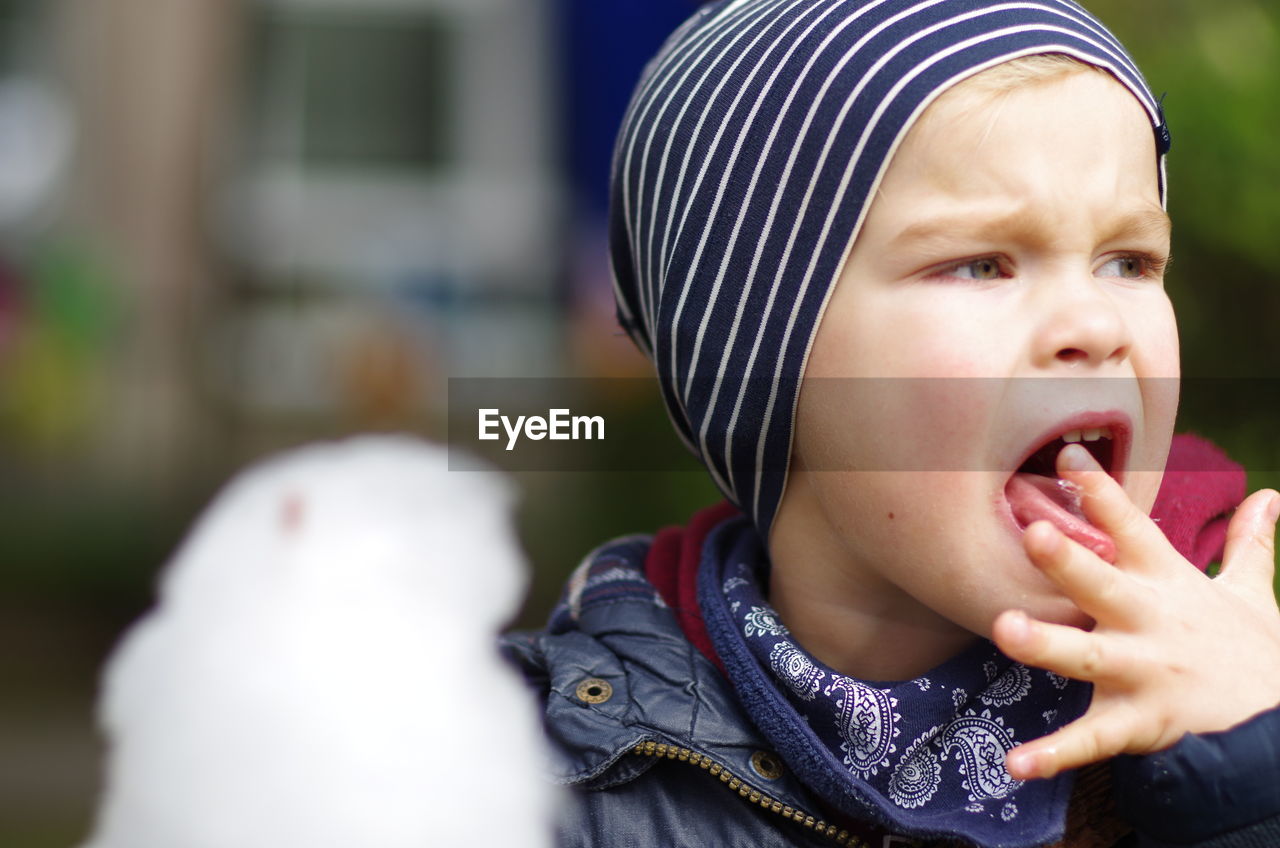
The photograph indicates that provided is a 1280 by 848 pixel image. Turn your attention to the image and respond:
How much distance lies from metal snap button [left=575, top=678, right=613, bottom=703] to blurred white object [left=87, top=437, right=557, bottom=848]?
60mm

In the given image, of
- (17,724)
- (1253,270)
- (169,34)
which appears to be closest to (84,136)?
(169,34)

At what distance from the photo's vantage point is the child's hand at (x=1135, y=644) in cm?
113

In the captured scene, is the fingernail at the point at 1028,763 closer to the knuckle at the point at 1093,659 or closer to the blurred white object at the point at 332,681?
the knuckle at the point at 1093,659

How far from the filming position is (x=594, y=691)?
1493 millimetres

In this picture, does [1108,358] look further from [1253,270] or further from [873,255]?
[1253,270]

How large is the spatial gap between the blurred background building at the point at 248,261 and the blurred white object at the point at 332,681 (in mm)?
2163

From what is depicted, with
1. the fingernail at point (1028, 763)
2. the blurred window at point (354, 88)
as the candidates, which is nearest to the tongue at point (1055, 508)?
the fingernail at point (1028, 763)

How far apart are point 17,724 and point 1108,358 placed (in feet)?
15.2

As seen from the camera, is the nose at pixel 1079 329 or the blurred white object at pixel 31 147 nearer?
the nose at pixel 1079 329

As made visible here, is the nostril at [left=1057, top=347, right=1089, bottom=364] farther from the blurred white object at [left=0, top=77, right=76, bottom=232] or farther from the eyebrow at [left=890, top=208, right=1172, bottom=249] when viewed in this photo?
the blurred white object at [left=0, top=77, right=76, bottom=232]

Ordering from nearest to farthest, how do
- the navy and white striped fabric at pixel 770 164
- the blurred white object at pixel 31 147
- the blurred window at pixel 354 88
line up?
1. the navy and white striped fabric at pixel 770 164
2. the blurred white object at pixel 31 147
3. the blurred window at pixel 354 88

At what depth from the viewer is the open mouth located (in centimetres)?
125

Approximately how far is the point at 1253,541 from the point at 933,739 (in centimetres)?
36
